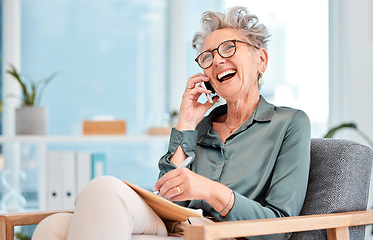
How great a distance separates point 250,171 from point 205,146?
0.25 m

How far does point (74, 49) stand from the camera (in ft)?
12.2

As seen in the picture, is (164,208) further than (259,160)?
No

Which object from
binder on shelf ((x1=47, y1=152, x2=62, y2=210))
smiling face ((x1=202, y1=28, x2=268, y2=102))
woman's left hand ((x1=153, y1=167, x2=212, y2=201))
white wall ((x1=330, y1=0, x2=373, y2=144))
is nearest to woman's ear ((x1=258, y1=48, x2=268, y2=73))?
smiling face ((x1=202, y1=28, x2=268, y2=102))

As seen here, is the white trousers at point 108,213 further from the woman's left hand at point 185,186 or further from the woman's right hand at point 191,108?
the woman's right hand at point 191,108

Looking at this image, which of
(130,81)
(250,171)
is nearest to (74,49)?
(130,81)

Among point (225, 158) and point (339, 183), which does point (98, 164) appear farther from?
point (339, 183)

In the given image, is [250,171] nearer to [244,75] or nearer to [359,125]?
[244,75]

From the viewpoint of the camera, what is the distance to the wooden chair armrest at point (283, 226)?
3.69 ft

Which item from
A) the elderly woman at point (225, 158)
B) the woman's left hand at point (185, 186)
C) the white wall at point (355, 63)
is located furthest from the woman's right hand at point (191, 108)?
the white wall at point (355, 63)

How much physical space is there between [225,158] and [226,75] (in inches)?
12.0

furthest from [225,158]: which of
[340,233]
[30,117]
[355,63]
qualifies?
[30,117]

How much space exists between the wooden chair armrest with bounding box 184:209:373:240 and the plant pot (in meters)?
2.33

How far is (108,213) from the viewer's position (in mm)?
1249

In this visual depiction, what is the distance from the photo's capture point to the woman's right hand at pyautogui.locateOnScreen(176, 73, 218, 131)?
179 centimetres
